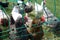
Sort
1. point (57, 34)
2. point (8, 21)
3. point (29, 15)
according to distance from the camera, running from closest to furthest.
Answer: point (8, 21) < point (29, 15) < point (57, 34)

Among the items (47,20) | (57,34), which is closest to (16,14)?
(47,20)

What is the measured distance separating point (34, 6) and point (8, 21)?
0.25 meters

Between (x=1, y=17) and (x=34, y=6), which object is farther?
(x=34, y=6)

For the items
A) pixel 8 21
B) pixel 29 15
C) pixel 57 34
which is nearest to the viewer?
pixel 8 21

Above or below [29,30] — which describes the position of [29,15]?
above

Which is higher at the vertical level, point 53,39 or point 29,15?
point 29,15

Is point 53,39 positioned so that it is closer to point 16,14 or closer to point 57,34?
point 57,34

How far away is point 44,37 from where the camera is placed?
1.77m

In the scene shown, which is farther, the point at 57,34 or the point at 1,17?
the point at 57,34

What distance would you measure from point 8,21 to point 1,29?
82 millimetres

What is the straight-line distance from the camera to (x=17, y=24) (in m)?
1.59

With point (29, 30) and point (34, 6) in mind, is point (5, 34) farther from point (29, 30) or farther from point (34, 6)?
point (34, 6)

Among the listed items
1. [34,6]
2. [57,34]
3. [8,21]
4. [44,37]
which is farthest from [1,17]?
[57,34]

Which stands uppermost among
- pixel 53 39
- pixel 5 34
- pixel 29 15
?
pixel 29 15
